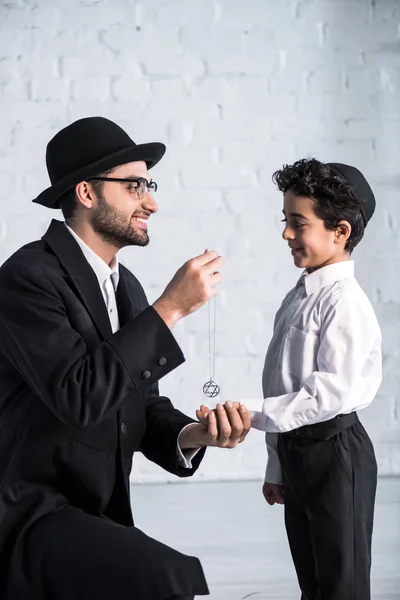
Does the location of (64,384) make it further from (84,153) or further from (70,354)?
(84,153)

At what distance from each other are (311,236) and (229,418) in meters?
0.47

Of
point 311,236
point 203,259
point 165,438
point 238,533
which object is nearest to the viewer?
point 203,259

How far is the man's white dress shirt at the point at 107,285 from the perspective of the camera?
77.4 inches

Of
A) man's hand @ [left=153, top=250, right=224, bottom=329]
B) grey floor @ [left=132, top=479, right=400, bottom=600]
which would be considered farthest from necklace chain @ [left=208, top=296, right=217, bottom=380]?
man's hand @ [left=153, top=250, right=224, bottom=329]

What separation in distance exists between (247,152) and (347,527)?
2.65m

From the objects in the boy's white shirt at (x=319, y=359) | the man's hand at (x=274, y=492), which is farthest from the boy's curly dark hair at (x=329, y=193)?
the man's hand at (x=274, y=492)

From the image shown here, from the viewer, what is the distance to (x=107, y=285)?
198cm

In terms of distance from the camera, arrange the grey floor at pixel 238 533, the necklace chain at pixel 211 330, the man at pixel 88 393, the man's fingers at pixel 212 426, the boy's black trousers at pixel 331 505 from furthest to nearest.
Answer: the necklace chain at pixel 211 330 < the grey floor at pixel 238 533 < the boy's black trousers at pixel 331 505 < the man's fingers at pixel 212 426 < the man at pixel 88 393

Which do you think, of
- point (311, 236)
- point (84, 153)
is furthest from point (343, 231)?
point (84, 153)

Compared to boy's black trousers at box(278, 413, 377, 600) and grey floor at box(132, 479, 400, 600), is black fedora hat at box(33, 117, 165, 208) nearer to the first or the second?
boy's black trousers at box(278, 413, 377, 600)

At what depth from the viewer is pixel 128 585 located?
1584 millimetres

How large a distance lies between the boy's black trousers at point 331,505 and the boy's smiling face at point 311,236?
1.17ft

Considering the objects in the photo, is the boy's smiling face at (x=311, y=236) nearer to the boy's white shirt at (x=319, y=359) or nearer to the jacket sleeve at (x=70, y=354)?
the boy's white shirt at (x=319, y=359)

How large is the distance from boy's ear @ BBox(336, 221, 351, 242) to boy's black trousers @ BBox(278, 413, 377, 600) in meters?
0.39
